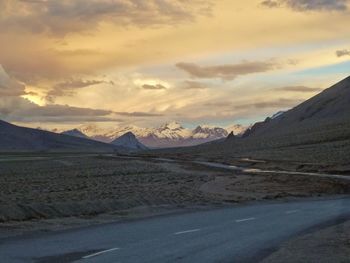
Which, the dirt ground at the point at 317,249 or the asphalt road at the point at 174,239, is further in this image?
the asphalt road at the point at 174,239

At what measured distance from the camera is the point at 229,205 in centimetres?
2844

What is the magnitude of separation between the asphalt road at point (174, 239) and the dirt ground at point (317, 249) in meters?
0.47

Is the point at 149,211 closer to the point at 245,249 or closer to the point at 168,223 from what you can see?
the point at 168,223

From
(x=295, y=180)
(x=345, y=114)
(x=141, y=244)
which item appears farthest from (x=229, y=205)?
(x=345, y=114)

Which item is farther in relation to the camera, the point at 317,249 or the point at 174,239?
the point at 174,239

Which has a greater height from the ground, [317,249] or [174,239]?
[174,239]

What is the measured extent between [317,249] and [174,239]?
3891 mm

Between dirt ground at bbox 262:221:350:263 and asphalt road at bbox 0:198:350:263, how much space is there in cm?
47

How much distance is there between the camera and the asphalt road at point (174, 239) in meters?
13.3

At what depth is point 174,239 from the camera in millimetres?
15984

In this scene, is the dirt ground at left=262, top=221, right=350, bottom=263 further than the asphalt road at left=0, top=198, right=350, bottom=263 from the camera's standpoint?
No

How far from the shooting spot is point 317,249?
1447cm

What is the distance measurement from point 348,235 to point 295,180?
32028 mm

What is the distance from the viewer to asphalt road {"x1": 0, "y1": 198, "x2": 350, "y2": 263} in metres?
13.3
